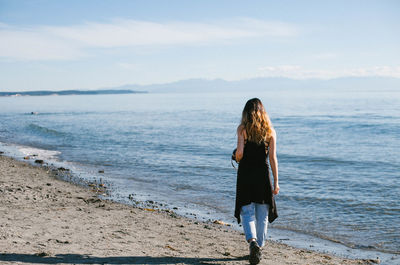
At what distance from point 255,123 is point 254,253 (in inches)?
72.6

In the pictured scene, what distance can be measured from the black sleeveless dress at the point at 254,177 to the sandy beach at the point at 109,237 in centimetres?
108

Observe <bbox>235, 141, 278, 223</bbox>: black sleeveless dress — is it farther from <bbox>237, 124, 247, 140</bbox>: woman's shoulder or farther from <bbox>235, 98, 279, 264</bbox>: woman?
<bbox>237, 124, 247, 140</bbox>: woman's shoulder

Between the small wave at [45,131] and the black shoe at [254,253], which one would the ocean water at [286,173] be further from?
the black shoe at [254,253]

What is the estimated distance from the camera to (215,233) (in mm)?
7605

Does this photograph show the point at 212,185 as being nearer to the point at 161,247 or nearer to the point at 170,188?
the point at 170,188

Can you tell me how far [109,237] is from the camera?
6.37m

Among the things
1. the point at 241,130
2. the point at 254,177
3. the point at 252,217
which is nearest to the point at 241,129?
the point at 241,130

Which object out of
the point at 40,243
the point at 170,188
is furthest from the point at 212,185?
the point at 40,243

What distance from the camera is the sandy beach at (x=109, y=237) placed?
5.40m

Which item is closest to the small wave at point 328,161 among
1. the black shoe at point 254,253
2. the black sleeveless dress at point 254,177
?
the black shoe at point 254,253

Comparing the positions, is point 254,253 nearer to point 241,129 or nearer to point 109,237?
point 241,129

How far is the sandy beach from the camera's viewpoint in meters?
5.40

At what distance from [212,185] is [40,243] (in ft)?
24.9

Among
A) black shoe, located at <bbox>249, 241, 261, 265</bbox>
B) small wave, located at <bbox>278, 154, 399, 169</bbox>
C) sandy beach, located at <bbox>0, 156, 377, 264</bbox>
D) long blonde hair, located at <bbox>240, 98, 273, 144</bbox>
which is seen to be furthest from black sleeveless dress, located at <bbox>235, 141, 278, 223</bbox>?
small wave, located at <bbox>278, 154, 399, 169</bbox>
